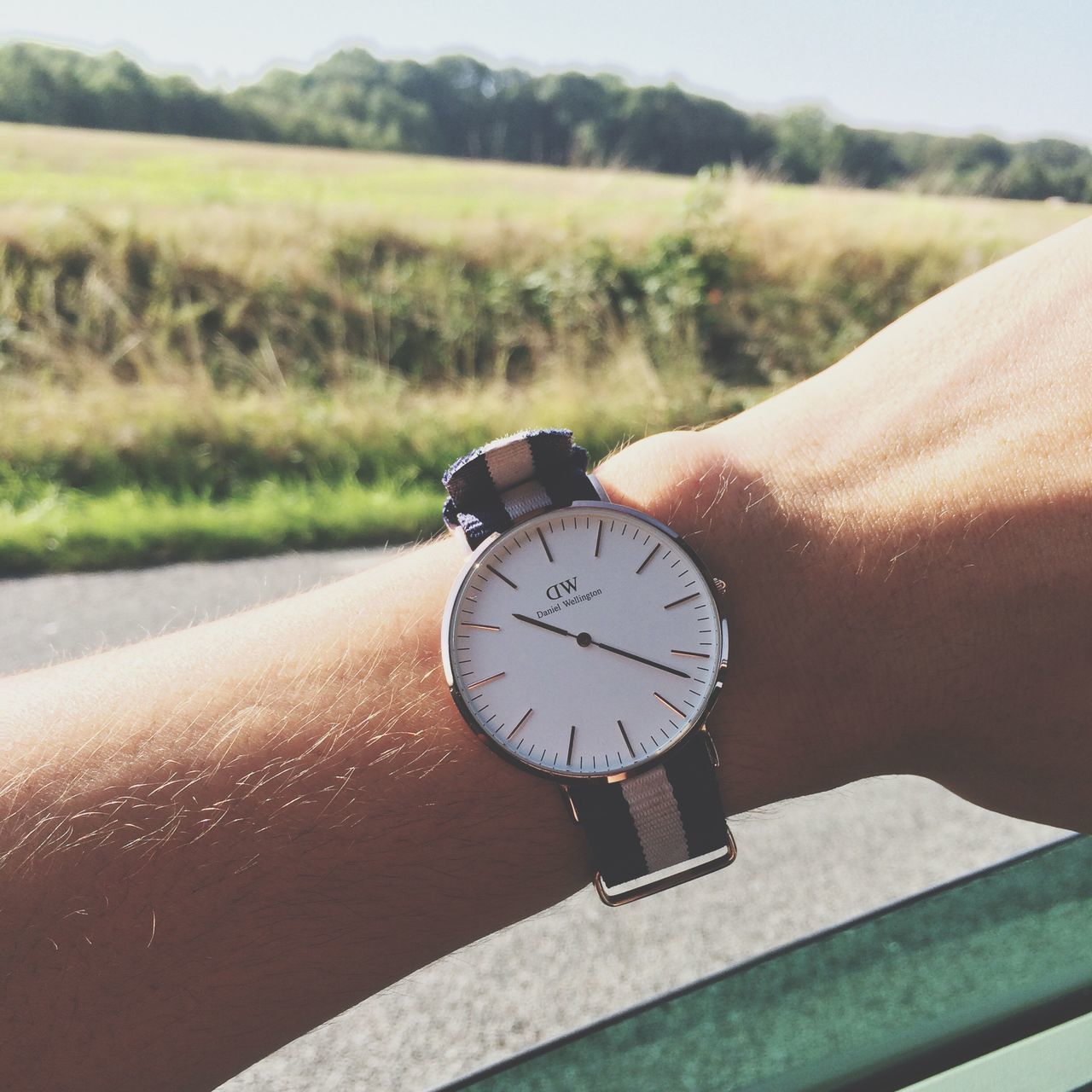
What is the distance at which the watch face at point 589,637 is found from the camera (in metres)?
1.16

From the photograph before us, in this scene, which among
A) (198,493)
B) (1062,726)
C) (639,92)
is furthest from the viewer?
(639,92)

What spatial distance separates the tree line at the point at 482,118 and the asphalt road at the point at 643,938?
3282 mm

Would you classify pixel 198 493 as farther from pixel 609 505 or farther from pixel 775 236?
Result: pixel 775 236

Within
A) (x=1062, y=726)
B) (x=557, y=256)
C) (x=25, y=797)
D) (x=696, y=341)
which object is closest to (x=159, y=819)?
(x=25, y=797)

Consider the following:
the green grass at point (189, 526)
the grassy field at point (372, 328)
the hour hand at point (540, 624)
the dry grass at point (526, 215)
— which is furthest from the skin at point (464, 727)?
the dry grass at point (526, 215)

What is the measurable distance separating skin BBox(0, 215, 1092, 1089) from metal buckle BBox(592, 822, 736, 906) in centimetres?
3

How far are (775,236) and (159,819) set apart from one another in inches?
419

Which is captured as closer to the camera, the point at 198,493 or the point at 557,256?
the point at 198,493

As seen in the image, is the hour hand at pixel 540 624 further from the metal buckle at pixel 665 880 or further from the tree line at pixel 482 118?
the tree line at pixel 482 118

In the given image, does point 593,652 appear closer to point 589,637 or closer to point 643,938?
point 589,637

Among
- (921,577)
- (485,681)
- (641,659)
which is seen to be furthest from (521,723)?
(921,577)

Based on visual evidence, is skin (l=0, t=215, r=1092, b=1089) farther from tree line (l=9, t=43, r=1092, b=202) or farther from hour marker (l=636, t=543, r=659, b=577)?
tree line (l=9, t=43, r=1092, b=202)

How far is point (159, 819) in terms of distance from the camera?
3.35ft

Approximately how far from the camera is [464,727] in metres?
1.14
